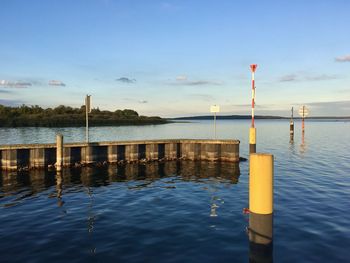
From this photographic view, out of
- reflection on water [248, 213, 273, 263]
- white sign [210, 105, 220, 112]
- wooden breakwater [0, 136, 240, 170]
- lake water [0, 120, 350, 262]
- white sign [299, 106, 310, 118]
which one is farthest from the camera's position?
white sign [299, 106, 310, 118]

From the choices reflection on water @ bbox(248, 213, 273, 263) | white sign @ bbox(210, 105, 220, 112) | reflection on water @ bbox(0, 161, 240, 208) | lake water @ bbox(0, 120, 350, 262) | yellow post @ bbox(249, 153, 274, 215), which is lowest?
lake water @ bbox(0, 120, 350, 262)

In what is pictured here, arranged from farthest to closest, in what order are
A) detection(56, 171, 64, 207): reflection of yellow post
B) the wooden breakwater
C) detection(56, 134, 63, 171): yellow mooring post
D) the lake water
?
the wooden breakwater → detection(56, 134, 63, 171): yellow mooring post → detection(56, 171, 64, 207): reflection of yellow post → the lake water

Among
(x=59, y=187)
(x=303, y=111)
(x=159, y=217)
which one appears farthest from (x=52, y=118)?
(x=159, y=217)

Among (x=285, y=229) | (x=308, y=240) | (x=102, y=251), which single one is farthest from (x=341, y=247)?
(x=102, y=251)

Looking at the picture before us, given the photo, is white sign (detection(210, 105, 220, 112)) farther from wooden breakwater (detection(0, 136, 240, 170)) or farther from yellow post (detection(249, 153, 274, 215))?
yellow post (detection(249, 153, 274, 215))

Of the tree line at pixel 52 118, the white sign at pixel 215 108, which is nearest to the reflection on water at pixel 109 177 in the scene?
the white sign at pixel 215 108

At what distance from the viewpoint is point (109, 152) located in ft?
79.8

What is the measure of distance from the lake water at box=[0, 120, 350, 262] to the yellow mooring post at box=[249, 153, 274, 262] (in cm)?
123

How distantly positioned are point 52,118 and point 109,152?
89.2 metres

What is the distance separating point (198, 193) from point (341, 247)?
7.69 meters

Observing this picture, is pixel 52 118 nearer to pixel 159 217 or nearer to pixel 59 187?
pixel 59 187

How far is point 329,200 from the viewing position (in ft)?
45.5

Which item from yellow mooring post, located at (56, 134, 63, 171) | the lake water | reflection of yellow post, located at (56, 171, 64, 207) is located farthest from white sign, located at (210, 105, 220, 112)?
reflection of yellow post, located at (56, 171, 64, 207)

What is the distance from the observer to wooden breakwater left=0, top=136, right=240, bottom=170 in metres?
21.1
